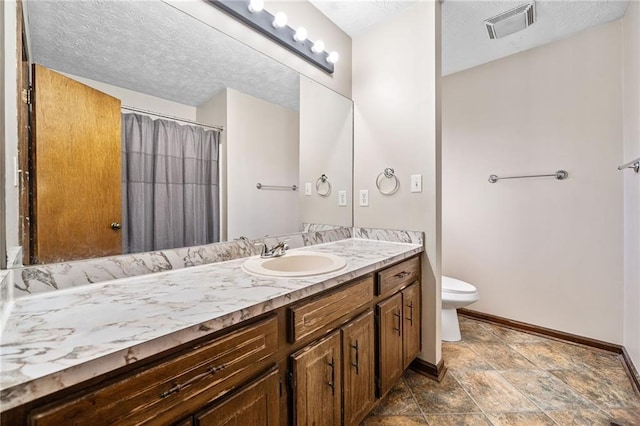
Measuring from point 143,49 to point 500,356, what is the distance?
276 centimetres

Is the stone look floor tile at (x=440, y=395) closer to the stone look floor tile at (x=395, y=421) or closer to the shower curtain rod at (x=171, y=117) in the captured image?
the stone look floor tile at (x=395, y=421)

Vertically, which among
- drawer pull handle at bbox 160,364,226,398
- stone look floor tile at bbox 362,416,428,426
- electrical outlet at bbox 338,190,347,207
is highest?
electrical outlet at bbox 338,190,347,207

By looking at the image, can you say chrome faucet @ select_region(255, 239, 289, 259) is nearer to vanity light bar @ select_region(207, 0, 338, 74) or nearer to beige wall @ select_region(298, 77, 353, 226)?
beige wall @ select_region(298, 77, 353, 226)

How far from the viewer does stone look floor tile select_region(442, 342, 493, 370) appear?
71.0 inches

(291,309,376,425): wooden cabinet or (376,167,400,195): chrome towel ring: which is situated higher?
(376,167,400,195): chrome towel ring

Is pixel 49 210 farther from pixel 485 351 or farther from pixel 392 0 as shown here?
pixel 485 351

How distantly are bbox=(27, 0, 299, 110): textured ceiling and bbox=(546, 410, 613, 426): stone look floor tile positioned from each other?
7.66ft

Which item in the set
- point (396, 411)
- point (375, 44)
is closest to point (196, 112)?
point (375, 44)

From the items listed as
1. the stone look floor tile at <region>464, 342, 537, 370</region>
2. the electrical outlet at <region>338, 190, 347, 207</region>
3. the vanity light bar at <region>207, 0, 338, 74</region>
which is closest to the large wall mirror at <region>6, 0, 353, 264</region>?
the vanity light bar at <region>207, 0, 338, 74</region>

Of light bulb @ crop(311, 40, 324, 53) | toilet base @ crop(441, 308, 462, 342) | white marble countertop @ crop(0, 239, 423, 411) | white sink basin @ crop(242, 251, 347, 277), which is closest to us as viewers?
white marble countertop @ crop(0, 239, 423, 411)

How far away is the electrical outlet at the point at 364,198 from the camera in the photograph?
78.8 inches

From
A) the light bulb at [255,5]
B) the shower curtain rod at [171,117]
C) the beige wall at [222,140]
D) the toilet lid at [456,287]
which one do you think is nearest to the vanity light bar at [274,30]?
the light bulb at [255,5]

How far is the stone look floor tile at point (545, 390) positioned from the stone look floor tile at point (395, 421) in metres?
0.69

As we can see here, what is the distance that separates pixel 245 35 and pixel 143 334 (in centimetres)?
145
